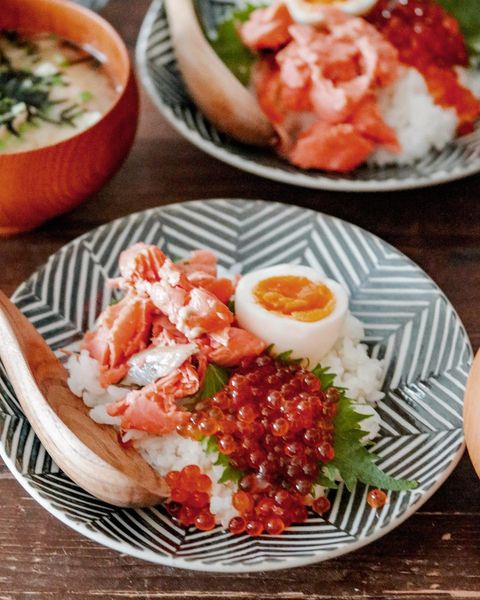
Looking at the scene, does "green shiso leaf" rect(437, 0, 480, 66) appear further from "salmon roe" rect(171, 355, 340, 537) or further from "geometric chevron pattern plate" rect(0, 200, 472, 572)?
"salmon roe" rect(171, 355, 340, 537)

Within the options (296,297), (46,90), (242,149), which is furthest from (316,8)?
(296,297)

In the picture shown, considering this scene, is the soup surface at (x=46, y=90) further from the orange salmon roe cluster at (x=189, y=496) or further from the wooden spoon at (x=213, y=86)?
the orange salmon roe cluster at (x=189, y=496)

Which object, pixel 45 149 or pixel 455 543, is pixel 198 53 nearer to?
pixel 45 149

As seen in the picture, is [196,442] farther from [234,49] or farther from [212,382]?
[234,49]

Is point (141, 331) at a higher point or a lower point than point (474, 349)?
higher

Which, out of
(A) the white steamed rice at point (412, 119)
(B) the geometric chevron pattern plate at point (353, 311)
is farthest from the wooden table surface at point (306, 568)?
(A) the white steamed rice at point (412, 119)

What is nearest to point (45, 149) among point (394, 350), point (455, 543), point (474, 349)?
point (394, 350)
